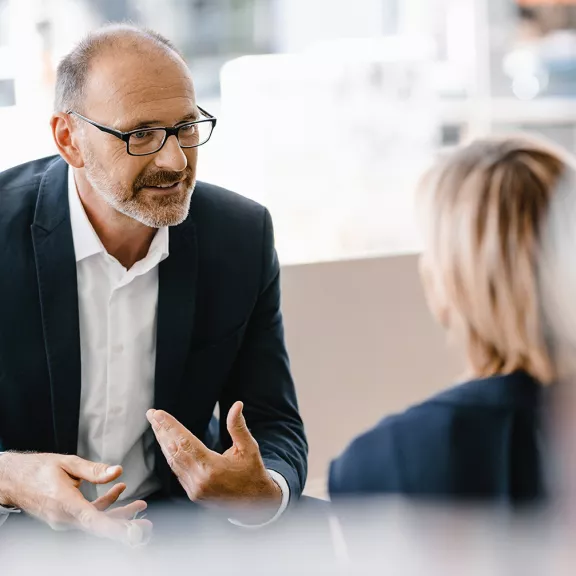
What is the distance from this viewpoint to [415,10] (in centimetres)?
396

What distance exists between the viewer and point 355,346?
8.48ft

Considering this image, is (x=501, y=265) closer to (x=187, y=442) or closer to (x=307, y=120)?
(x=187, y=442)

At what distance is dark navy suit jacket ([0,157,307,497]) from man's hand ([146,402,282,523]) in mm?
128

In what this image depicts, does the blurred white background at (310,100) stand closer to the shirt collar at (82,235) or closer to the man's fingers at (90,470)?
the shirt collar at (82,235)

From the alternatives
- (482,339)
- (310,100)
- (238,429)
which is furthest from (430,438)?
(310,100)

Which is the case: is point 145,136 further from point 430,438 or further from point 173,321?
point 430,438

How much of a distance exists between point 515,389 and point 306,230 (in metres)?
1.95

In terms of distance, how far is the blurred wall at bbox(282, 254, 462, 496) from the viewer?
8.18 ft

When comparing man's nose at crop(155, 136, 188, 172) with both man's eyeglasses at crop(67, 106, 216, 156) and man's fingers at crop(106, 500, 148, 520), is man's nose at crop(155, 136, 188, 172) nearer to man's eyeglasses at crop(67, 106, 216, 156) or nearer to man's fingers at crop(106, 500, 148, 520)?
man's eyeglasses at crop(67, 106, 216, 156)

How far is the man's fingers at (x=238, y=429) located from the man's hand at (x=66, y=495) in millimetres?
174

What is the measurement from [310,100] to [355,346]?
0.93 metres

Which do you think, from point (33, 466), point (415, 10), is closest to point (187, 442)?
point (33, 466)


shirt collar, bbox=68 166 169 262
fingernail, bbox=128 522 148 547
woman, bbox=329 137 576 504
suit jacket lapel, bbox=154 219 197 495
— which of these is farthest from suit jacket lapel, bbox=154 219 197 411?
woman, bbox=329 137 576 504

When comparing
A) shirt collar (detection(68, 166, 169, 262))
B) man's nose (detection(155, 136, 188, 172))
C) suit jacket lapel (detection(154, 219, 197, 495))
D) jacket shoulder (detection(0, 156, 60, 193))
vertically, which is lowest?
suit jacket lapel (detection(154, 219, 197, 495))
